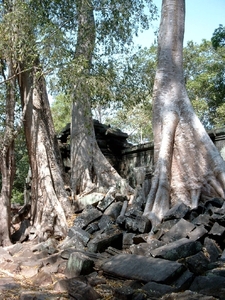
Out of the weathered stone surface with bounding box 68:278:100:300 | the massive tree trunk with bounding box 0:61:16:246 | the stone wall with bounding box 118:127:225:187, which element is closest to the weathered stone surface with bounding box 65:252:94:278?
the weathered stone surface with bounding box 68:278:100:300

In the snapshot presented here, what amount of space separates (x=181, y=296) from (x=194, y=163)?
3.06 metres

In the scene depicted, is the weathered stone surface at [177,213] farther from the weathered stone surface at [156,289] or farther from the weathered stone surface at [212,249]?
the weathered stone surface at [156,289]

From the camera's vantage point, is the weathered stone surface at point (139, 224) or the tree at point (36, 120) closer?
the weathered stone surface at point (139, 224)

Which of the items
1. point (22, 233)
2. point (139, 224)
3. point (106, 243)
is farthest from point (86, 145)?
point (106, 243)

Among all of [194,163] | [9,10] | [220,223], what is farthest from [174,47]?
[220,223]

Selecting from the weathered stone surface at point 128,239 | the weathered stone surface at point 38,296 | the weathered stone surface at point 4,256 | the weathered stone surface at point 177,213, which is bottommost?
the weathered stone surface at point 38,296

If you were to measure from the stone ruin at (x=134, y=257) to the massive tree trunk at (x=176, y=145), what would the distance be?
34cm

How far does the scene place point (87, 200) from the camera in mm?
6617

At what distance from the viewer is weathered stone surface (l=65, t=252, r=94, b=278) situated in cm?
366

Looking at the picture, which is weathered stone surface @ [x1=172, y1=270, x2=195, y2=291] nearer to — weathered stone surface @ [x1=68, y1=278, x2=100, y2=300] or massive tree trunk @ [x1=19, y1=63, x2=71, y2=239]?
weathered stone surface @ [x1=68, y1=278, x2=100, y2=300]

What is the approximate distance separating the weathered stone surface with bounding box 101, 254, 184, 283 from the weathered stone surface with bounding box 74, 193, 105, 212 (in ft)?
9.18

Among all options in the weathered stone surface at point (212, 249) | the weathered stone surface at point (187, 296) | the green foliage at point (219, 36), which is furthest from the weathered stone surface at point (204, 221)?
the green foliage at point (219, 36)

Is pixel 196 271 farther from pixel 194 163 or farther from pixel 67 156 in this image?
pixel 67 156

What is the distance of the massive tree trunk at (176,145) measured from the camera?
5.12 m
